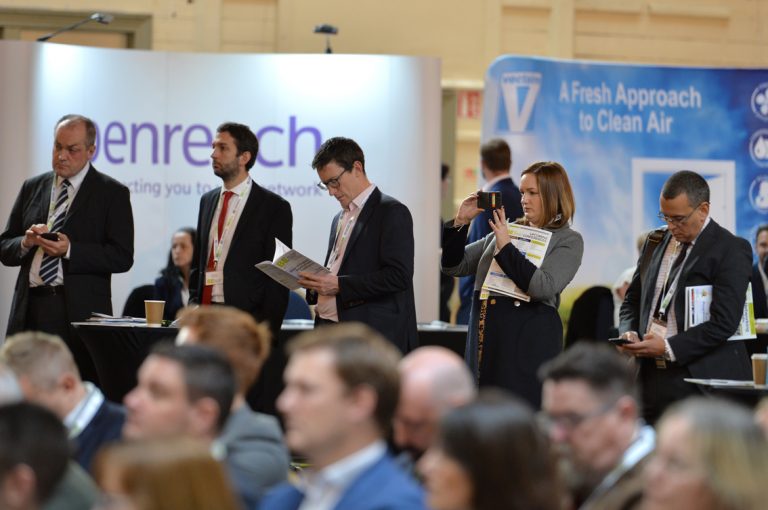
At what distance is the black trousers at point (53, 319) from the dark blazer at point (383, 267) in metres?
1.33

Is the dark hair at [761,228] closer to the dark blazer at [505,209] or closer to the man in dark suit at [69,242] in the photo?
the dark blazer at [505,209]

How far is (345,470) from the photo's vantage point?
271 cm

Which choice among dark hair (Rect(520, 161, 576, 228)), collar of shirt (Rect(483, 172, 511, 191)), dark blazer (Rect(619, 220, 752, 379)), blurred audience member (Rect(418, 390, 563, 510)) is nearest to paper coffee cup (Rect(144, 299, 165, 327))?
dark hair (Rect(520, 161, 576, 228))

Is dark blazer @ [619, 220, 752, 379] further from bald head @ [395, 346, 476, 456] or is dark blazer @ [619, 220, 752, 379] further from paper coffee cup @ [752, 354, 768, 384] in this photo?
bald head @ [395, 346, 476, 456]

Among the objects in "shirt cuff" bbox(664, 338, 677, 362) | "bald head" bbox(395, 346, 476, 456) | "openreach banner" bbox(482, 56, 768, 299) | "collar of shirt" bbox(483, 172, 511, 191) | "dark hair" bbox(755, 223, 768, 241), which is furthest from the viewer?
"dark hair" bbox(755, 223, 768, 241)

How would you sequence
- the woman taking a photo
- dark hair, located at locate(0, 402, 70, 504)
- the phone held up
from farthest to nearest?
1. the phone held up
2. the woman taking a photo
3. dark hair, located at locate(0, 402, 70, 504)

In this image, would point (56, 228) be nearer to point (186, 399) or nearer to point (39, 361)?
point (39, 361)

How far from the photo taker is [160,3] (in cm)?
1041

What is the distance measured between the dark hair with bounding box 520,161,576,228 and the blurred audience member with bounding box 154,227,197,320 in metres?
3.47

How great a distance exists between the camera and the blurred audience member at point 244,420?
10.6 feet

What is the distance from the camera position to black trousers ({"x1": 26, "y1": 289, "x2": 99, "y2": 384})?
624cm

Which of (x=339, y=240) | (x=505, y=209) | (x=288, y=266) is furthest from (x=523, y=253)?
(x=505, y=209)

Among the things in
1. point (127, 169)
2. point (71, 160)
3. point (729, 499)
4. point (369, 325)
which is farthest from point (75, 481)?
point (127, 169)

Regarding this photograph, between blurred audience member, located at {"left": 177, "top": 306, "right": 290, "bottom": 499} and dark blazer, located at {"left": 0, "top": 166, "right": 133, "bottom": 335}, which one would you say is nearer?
blurred audience member, located at {"left": 177, "top": 306, "right": 290, "bottom": 499}
